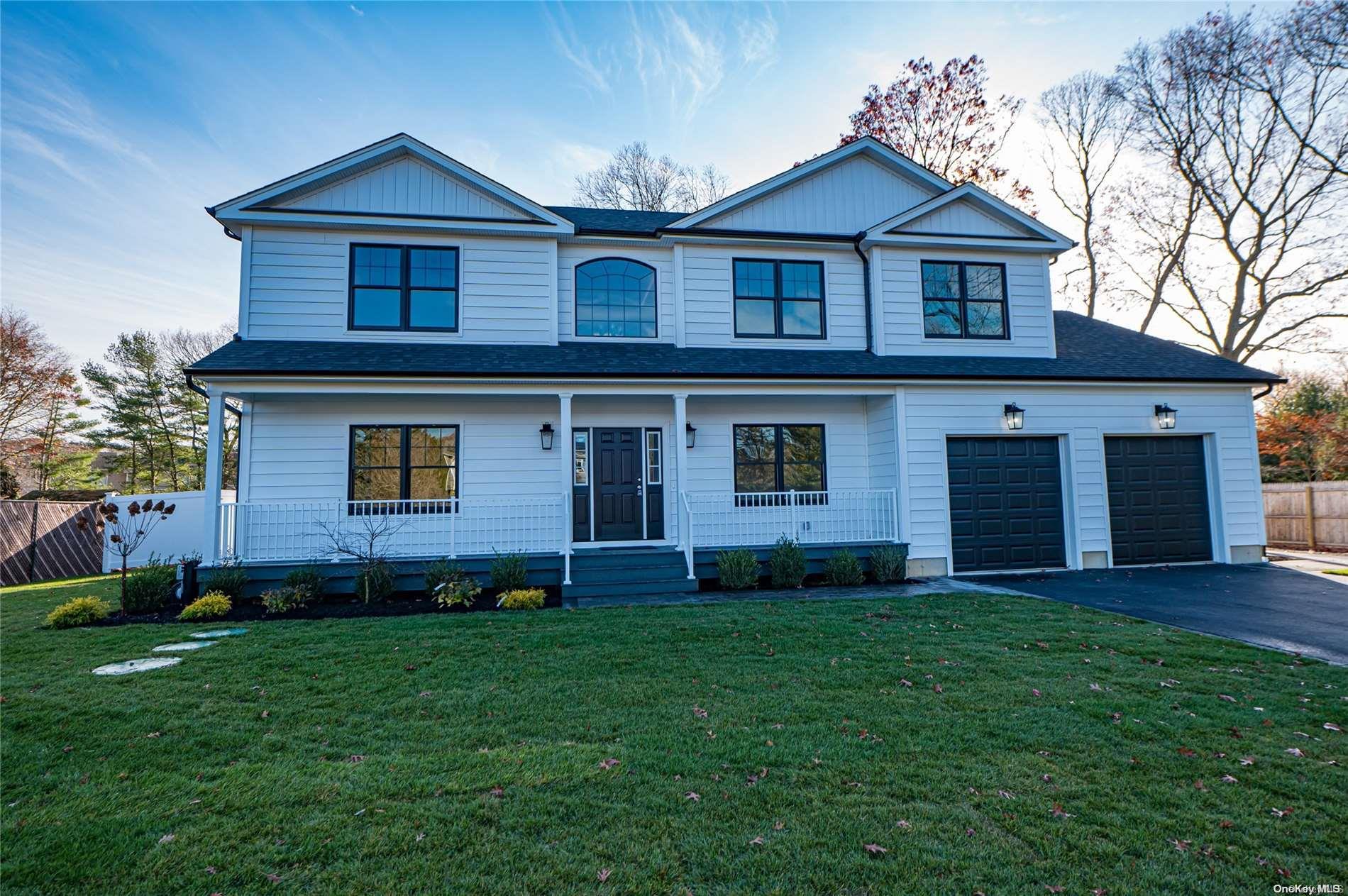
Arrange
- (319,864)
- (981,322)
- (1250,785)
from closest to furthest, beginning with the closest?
(319,864)
(1250,785)
(981,322)

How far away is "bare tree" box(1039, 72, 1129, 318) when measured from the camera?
858 inches

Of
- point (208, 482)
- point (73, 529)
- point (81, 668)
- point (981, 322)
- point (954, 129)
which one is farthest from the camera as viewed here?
point (954, 129)

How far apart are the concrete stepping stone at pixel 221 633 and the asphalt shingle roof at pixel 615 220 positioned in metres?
8.21

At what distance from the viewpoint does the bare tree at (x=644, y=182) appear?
24.9 metres

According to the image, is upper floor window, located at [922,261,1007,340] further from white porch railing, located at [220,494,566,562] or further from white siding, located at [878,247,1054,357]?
white porch railing, located at [220,494,566,562]

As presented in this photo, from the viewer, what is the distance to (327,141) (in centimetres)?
1179

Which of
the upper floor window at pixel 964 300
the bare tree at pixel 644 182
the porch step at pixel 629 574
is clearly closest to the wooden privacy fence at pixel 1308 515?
the upper floor window at pixel 964 300

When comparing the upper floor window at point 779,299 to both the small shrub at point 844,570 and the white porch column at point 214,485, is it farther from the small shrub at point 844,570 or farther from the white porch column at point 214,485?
the white porch column at point 214,485

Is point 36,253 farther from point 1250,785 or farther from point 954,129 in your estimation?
point 954,129

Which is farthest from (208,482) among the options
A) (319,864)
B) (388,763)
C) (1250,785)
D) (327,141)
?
(1250,785)

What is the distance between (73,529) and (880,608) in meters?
18.7

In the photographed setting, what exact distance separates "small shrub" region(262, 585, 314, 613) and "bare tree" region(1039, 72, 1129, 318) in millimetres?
25304

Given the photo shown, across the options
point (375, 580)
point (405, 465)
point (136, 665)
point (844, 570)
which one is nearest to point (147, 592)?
point (375, 580)

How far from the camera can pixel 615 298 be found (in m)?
12.1
